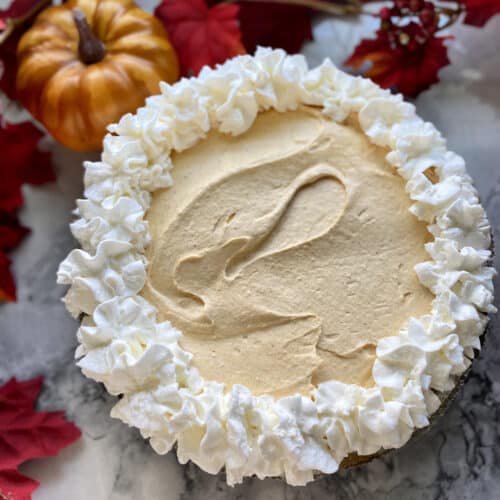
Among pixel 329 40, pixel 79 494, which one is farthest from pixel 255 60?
pixel 79 494

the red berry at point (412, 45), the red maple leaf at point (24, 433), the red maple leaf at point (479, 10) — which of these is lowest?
the red maple leaf at point (24, 433)

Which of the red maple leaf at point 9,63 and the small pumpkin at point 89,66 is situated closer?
the small pumpkin at point 89,66

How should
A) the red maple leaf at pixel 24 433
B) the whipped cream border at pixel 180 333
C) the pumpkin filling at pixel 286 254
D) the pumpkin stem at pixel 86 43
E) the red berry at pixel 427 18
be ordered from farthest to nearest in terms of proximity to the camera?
the red berry at pixel 427 18, the pumpkin stem at pixel 86 43, the red maple leaf at pixel 24 433, the pumpkin filling at pixel 286 254, the whipped cream border at pixel 180 333

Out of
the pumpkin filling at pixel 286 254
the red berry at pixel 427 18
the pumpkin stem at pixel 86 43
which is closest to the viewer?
the pumpkin filling at pixel 286 254

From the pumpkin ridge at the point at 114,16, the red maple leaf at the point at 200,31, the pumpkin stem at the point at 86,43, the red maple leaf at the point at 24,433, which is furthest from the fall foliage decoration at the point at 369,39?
the red maple leaf at the point at 24,433

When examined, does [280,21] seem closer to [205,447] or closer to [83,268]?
[83,268]

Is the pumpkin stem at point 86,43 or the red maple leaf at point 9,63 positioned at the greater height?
the pumpkin stem at point 86,43

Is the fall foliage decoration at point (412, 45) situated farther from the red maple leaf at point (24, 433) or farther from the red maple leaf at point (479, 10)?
the red maple leaf at point (24, 433)
